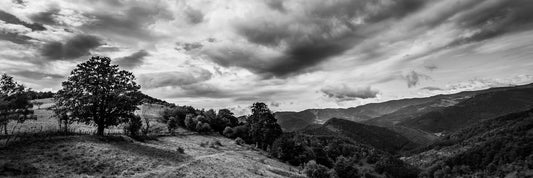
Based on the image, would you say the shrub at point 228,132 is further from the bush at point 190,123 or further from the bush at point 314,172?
the bush at point 314,172

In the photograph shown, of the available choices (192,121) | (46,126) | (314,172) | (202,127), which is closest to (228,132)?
(202,127)

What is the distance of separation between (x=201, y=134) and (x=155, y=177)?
2593 inches

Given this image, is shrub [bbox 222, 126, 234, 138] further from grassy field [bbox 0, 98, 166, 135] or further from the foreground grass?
the foreground grass

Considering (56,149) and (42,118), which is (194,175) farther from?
(42,118)

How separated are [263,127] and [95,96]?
209 ft

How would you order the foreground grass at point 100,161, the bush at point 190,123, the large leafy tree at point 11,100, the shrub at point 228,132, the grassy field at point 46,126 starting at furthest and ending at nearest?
the shrub at point 228,132, the bush at point 190,123, the grassy field at point 46,126, the large leafy tree at point 11,100, the foreground grass at point 100,161

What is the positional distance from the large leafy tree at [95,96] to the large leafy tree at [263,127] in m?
56.0

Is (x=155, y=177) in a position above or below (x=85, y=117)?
below

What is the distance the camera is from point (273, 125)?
119 m

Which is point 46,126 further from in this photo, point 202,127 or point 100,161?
point 202,127

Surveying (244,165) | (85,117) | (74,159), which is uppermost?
(85,117)

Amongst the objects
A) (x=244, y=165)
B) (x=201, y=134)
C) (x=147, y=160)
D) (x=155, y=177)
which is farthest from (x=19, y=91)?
(x=201, y=134)

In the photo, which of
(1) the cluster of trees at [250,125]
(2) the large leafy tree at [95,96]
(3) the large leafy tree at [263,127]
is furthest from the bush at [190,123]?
(2) the large leafy tree at [95,96]

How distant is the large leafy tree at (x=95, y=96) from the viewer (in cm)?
6469
